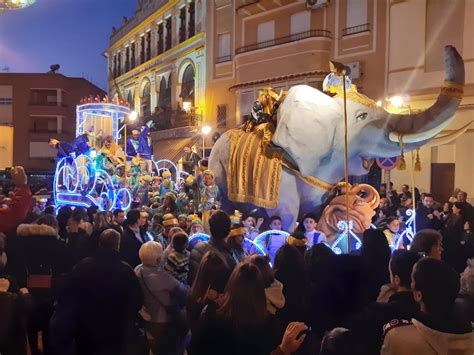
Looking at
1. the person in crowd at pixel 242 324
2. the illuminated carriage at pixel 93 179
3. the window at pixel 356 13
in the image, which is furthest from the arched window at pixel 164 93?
the person in crowd at pixel 242 324

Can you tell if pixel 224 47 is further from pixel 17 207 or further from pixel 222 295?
pixel 222 295

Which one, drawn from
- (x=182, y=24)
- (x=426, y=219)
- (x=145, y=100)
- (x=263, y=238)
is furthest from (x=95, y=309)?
(x=145, y=100)

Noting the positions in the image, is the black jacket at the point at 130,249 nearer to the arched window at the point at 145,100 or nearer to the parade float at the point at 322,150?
the parade float at the point at 322,150

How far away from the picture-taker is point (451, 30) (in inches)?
609

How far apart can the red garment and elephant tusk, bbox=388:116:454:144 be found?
4661mm

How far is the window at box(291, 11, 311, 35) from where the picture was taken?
20.5m

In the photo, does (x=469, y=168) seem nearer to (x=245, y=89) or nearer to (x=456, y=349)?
(x=245, y=89)

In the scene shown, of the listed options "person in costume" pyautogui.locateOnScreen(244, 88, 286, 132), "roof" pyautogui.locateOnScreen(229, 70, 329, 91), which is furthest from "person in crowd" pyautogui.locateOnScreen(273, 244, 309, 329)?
"roof" pyautogui.locateOnScreen(229, 70, 329, 91)

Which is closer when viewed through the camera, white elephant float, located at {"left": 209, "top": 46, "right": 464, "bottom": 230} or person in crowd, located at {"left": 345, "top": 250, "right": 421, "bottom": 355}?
person in crowd, located at {"left": 345, "top": 250, "right": 421, "bottom": 355}

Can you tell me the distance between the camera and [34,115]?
139ft

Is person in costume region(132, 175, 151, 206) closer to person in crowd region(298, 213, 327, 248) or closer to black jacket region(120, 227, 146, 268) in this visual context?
person in crowd region(298, 213, 327, 248)

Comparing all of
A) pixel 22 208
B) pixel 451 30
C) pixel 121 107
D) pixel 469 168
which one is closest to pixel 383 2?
pixel 451 30

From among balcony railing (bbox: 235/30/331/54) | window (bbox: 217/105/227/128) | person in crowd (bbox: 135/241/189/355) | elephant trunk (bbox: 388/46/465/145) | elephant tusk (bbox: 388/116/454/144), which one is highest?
balcony railing (bbox: 235/30/331/54)

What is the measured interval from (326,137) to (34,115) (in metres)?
39.8
